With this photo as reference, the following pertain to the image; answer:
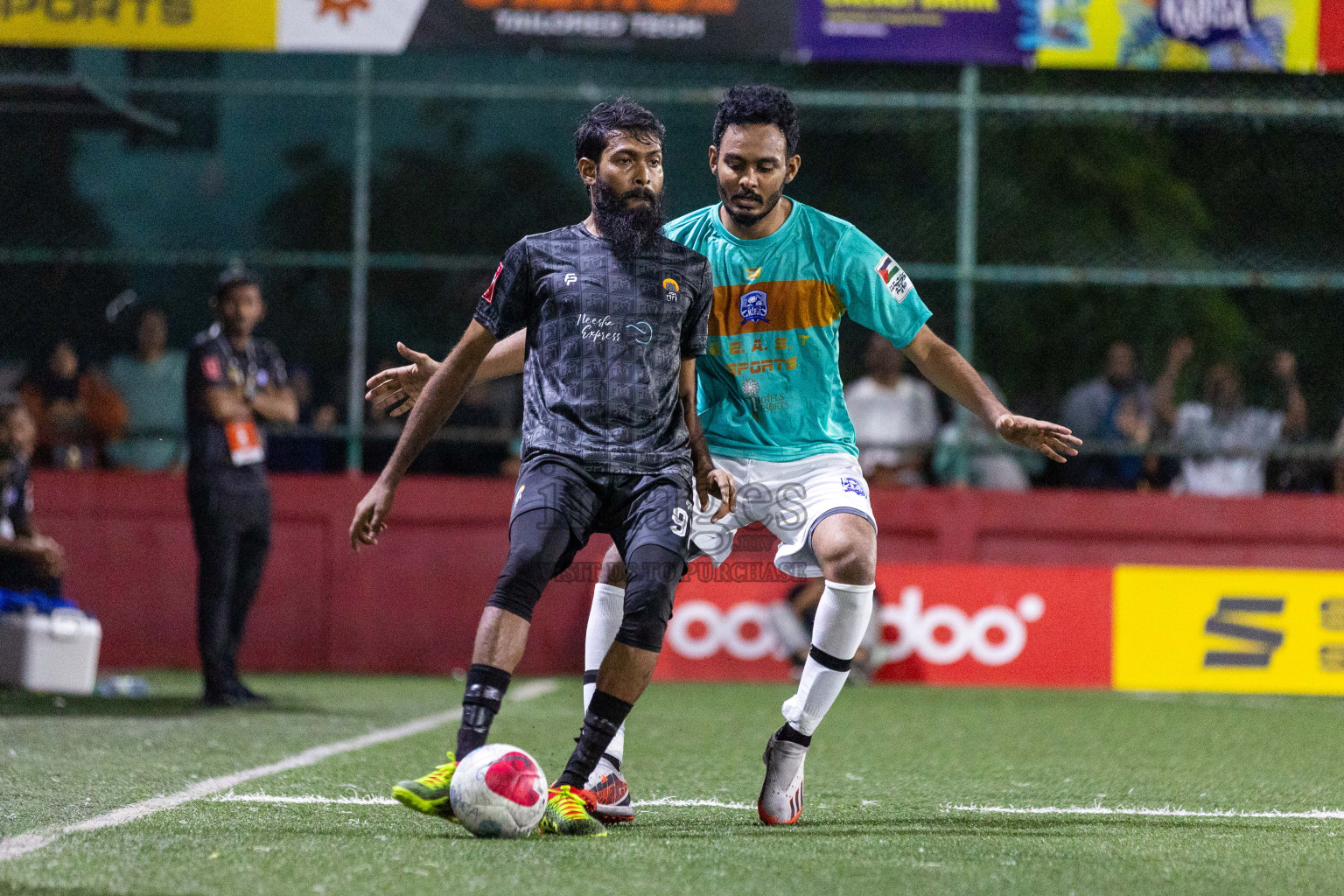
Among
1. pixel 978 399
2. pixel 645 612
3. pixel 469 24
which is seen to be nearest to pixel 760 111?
pixel 978 399

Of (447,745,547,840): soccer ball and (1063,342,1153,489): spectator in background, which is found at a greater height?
(1063,342,1153,489): spectator in background

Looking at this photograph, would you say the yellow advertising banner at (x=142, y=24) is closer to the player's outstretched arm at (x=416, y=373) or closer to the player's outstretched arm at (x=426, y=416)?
the player's outstretched arm at (x=416, y=373)

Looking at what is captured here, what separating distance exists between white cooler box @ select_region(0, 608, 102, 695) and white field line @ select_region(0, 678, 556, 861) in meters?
1.91

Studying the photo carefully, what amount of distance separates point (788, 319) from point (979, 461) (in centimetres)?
668

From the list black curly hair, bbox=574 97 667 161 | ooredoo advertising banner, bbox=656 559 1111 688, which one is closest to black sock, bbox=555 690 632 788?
black curly hair, bbox=574 97 667 161

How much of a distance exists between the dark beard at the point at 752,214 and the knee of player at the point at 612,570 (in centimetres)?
108

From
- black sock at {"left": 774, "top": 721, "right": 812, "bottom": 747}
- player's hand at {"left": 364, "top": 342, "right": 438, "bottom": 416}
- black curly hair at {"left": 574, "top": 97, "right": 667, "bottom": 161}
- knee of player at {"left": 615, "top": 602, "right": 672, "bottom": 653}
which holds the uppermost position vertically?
black curly hair at {"left": 574, "top": 97, "right": 667, "bottom": 161}

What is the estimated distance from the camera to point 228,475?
8453 millimetres

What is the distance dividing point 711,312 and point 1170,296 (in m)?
11.8

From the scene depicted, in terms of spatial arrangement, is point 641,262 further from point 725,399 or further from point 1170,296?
point 1170,296

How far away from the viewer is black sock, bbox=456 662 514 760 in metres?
4.23

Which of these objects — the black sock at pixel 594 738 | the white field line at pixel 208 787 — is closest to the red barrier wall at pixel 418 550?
the white field line at pixel 208 787

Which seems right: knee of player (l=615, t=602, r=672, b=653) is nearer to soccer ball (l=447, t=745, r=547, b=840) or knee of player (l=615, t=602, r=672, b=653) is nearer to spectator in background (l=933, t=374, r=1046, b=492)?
soccer ball (l=447, t=745, r=547, b=840)

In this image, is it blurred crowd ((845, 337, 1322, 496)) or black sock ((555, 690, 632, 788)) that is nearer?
black sock ((555, 690, 632, 788))
